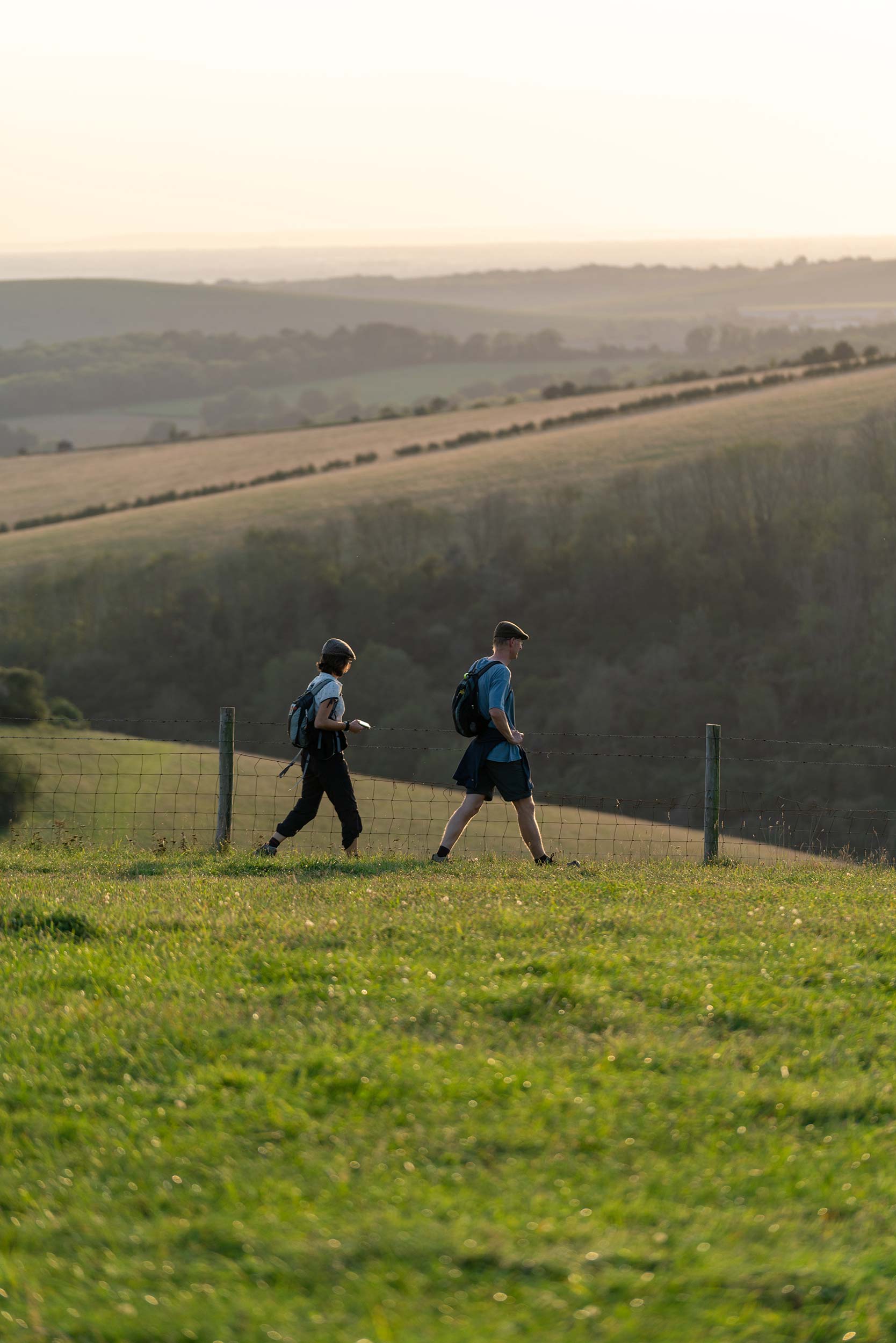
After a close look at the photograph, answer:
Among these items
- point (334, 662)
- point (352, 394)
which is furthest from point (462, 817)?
point (352, 394)

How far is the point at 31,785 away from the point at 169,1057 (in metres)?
16.6

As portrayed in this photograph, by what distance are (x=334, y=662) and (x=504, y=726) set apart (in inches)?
60.8

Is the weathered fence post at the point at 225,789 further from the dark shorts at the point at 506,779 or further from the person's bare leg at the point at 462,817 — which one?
the dark shorts at the point at 506,779

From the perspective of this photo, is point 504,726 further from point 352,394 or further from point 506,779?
point 352,394

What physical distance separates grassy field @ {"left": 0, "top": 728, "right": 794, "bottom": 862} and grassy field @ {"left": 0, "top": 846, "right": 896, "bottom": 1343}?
9.09 m

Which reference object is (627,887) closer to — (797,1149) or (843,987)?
(843,987)

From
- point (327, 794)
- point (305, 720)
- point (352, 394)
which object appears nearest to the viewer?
point (305, 720)

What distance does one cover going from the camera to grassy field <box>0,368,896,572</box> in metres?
68.9

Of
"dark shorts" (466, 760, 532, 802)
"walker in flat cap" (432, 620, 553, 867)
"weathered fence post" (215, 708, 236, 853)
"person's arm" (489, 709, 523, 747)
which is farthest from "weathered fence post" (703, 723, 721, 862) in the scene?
"weathered fence post" (215, 708, 236, 853)

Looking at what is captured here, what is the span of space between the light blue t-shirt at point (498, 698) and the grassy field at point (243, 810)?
228 inches

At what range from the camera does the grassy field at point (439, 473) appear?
68875 millimetres

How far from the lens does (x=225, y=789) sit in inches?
486

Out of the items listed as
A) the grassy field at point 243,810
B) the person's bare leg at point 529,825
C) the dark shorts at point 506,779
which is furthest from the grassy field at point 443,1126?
the grassy field at point 243,810

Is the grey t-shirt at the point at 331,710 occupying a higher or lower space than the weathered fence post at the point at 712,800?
higher
